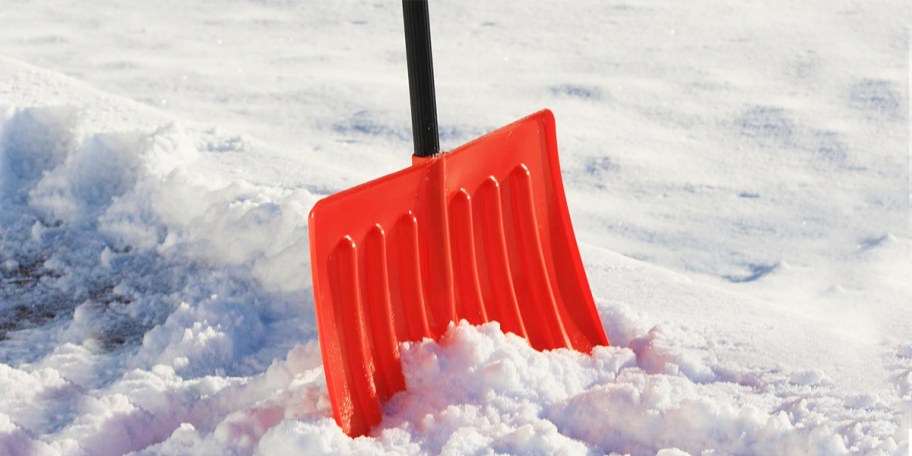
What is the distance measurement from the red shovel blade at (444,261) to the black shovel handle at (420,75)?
0.05m

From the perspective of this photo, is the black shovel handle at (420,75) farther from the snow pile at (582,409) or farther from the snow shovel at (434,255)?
the snow pile at (582,409)

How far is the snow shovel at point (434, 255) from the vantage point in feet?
6.66

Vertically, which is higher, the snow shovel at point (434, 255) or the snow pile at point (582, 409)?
the snow shovel at point (434, 255)

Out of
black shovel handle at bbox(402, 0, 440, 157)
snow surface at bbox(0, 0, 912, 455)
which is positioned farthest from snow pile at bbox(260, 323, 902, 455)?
black shovel handle at bbox(402, 0, 440, 157)

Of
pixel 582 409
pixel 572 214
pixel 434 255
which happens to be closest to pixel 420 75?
pixel 434 255

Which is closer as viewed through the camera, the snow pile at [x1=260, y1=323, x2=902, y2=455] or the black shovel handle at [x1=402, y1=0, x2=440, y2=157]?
the snow pile at [x1=260, y1=323, x2=902, y2=455]

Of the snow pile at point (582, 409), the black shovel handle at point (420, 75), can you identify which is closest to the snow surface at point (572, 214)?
the snow pile at point (582, 409)

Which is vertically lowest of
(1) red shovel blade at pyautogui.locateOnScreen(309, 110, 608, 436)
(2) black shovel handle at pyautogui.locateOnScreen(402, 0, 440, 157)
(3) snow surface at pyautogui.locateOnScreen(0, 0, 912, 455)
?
(3) snow surface at pyautogui.locateOnScreen(0, 0, 912, 455)

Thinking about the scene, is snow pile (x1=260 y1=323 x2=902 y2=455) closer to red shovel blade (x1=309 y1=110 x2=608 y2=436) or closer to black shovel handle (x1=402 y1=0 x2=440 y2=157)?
red shovel blade (x1=309 y1=110 x2=608 y2=436)

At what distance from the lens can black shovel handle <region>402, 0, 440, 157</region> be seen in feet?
6.79

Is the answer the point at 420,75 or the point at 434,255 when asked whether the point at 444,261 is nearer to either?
the point at 434,255

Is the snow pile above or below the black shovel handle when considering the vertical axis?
below

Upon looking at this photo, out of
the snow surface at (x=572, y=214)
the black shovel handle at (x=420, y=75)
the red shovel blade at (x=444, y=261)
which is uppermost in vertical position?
the black shovel handle at (x=420, y=75)

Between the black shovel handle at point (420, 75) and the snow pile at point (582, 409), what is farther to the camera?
the black shovel handle at point (420, 75)
